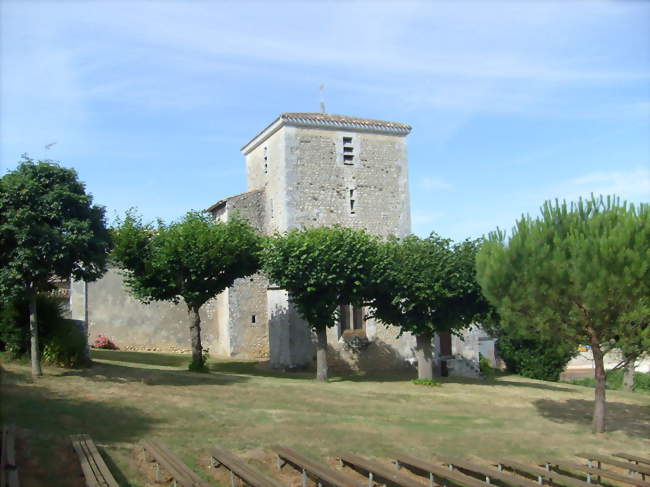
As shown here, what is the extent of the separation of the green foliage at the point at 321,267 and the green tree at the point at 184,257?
1279 millimetres

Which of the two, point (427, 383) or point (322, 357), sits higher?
point (322, 357)

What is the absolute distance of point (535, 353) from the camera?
104ft

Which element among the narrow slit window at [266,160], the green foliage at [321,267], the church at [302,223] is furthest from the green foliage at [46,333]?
the narrow slit window at [266,160]

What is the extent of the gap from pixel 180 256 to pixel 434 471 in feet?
44.5

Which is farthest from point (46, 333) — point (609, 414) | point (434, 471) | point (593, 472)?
point (609, 414)

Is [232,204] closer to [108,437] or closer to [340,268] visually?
[340,268]

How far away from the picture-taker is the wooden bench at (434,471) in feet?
32.5

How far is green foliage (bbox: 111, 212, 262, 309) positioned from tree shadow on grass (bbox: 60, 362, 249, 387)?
294cm

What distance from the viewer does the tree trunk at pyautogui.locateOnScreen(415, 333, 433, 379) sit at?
77.6 ft

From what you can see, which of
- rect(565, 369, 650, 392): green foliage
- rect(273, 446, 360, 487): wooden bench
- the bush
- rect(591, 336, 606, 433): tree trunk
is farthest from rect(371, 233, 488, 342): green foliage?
rect(565, 369, 650, 392): green foliage

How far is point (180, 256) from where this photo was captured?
2184 centimetres

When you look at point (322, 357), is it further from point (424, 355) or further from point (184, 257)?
point (184, 257)

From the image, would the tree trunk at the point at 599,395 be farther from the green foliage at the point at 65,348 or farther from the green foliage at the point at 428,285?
the green foliage at the point at 65,348

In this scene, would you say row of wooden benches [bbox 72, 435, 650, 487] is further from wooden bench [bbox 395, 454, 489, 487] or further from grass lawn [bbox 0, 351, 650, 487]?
grass lawn [bbox 0, 351, 650, 487]
